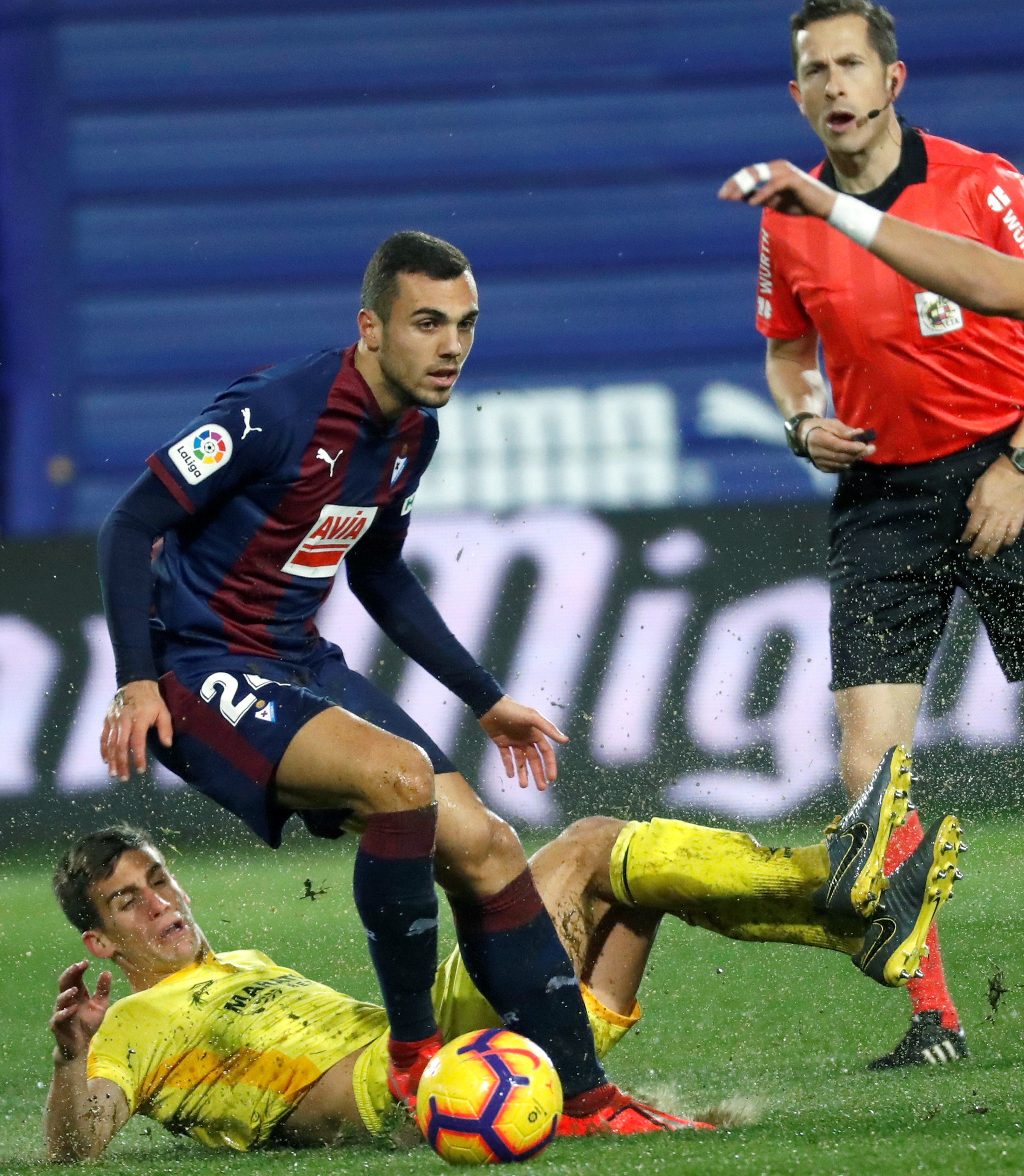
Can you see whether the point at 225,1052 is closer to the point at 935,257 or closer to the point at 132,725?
the point at 132,725

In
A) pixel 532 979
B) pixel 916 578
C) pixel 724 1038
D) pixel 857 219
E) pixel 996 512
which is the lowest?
pixel 724 1038

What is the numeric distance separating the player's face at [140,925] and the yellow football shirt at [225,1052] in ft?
0.48

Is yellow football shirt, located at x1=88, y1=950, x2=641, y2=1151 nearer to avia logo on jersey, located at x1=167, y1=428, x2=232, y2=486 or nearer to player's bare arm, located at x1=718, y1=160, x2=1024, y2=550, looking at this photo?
avia logo on jersey, located at x1=167, y1=428, x2=232, y2=486

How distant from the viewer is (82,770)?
22.4ft

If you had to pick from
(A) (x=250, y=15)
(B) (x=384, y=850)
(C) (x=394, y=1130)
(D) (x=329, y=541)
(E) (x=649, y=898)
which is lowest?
(C) (x=394, y=1130)

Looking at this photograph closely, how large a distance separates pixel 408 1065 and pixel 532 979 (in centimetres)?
29

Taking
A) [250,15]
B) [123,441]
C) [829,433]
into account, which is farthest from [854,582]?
[250,15]

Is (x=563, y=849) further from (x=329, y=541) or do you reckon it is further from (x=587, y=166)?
(x=587, y=166)

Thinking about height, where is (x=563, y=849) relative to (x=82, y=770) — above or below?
above

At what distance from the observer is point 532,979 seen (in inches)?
133

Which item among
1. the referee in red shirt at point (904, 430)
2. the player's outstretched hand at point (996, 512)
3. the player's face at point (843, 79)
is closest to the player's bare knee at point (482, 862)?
the referee in red shirt at point (904, 430)

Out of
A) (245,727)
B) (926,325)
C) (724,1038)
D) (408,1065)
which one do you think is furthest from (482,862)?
(926,325)

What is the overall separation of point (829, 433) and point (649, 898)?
1.15m

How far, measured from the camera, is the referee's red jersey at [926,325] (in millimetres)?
3992
